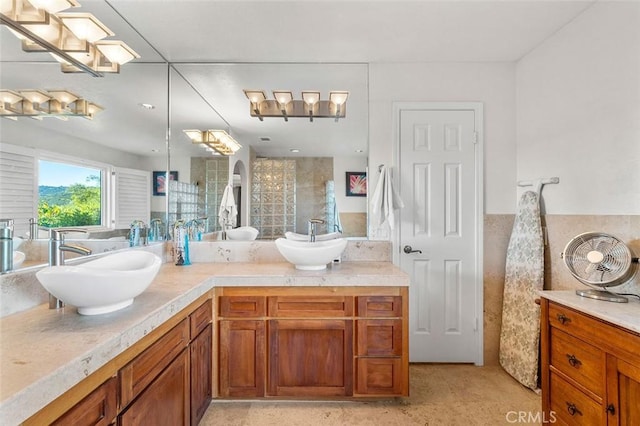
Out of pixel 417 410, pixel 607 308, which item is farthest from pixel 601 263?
pixel 417 410

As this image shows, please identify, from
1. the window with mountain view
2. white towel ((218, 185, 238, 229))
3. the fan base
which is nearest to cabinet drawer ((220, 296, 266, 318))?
white towel ((218, 185, 238, 229))

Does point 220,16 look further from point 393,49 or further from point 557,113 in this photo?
point 557,113

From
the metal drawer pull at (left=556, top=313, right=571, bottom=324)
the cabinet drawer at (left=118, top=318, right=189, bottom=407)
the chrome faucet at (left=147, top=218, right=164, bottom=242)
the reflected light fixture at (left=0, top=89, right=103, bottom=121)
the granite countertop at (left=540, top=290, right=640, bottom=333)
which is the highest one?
the reflected light fixture at (left=0, top=89, right=103, bottom=121)

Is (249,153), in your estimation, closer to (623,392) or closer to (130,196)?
(130,196)

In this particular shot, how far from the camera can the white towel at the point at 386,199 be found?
8.07 ft

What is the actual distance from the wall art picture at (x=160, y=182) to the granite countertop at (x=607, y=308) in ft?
8.79

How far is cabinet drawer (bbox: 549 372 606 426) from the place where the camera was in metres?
1.37

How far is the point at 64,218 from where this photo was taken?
1.49 m

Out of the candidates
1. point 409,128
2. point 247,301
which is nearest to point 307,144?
point 409,128

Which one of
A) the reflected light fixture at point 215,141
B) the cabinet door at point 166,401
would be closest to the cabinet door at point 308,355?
the cabinet door at point 166,401

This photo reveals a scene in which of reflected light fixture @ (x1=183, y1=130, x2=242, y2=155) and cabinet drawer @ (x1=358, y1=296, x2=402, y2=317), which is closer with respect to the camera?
cabinet drawer @ (x1=358, y1=296, x2=402, y2=317)

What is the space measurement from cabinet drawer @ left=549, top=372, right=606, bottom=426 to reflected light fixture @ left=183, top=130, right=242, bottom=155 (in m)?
2.66

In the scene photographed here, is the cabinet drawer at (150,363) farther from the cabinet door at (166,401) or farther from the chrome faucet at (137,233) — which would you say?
the chrome faucet at (137,233)

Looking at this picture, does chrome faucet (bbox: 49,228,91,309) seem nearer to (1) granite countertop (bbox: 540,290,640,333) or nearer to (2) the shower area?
(2) the shower area
